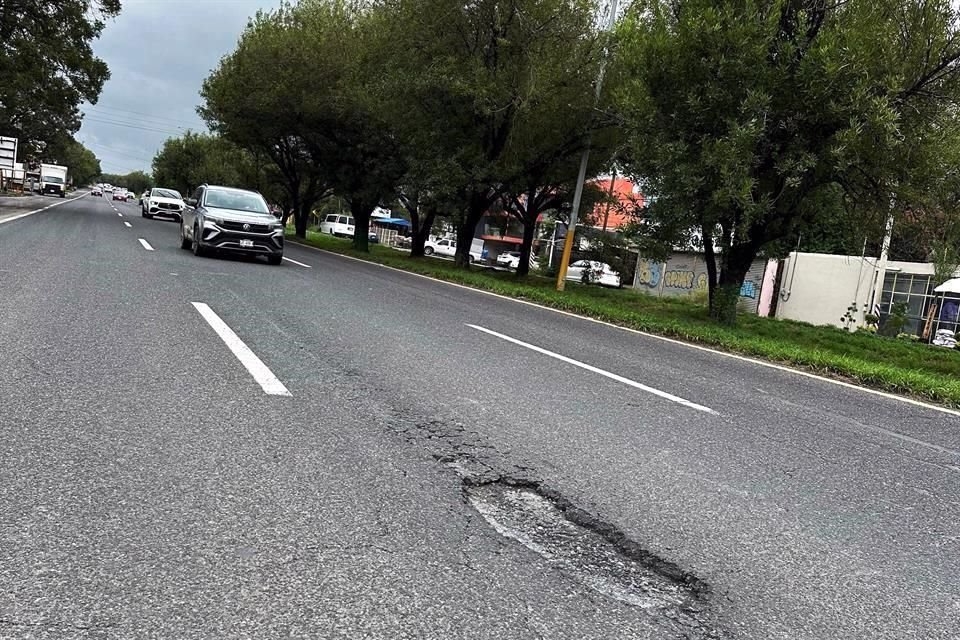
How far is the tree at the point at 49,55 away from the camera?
1127 inches

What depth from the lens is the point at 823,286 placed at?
85.8 ft

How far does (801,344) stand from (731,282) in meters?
2.04

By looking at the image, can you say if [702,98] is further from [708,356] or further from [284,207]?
[284,207]

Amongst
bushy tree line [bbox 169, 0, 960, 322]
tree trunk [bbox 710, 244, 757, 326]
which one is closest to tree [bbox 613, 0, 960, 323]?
bushy tree line [bbox 169, 0, 960, 322]

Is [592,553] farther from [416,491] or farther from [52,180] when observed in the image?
[52,180]

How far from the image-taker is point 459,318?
10.8m

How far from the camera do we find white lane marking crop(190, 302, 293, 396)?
5.28 metres

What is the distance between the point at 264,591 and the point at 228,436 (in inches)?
67.8

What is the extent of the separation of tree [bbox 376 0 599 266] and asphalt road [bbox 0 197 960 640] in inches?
594

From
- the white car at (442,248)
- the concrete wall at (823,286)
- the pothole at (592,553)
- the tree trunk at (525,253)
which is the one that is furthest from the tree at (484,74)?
the white car at (442,248)

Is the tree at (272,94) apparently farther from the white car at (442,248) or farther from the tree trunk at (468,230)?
the white car at (442,248)

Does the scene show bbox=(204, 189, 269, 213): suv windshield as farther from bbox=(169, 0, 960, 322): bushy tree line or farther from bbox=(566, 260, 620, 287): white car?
bbox=(566, 260, 620, 287): white car

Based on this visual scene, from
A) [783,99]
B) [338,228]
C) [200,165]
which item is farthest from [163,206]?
[200,165]

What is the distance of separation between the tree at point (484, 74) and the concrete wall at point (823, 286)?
10.8 meters
